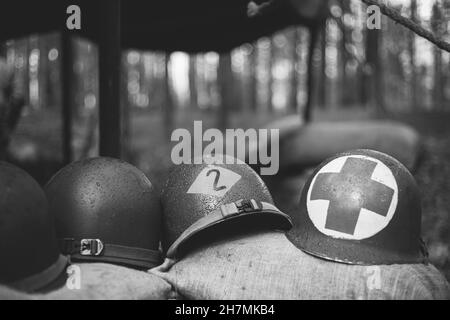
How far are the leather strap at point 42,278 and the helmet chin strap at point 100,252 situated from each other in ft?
0.66

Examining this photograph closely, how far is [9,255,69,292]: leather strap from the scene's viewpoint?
7.00 ft

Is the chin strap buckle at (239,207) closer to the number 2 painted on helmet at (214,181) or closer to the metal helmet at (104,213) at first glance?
the number 2 painted on helmet at (214,181)

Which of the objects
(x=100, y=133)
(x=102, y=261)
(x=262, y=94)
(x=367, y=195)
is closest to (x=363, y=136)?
(x=100, y=133)

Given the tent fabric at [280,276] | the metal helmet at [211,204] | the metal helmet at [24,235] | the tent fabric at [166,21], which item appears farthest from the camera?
the tent fabric at [166,21]

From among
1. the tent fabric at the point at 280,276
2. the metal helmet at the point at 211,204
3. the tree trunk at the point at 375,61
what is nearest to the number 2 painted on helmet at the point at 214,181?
the metal helmet at the point at 211,204

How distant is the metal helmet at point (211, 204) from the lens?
2742 mm

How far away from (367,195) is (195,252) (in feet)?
3.25

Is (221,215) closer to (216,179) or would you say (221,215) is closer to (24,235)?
(216,179)

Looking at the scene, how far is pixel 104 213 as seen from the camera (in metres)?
2.73

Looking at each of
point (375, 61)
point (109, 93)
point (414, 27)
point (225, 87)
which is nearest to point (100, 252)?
point (109, 93)

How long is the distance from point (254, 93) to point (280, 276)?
2626 cm

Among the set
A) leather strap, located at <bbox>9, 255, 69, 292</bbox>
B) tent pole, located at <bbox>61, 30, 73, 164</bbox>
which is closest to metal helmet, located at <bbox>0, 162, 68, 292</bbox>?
leather strap, located at <bbox>9, 255, 69, 292</bbox>

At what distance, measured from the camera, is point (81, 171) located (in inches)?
111
